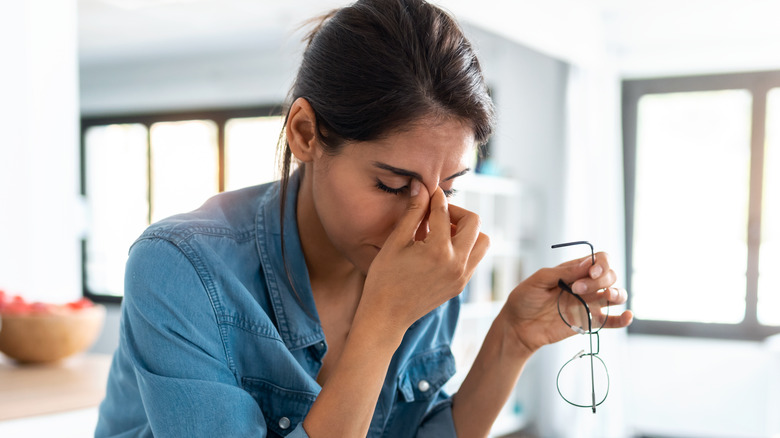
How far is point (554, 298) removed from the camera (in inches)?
41.8

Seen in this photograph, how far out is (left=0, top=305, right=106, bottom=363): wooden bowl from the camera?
155 cm

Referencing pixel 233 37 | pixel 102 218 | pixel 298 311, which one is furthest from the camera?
pixel 102 218

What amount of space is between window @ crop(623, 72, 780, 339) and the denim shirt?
3.63 m

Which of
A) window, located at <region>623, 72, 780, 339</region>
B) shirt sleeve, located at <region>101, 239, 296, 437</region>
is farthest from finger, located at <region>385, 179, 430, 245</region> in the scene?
window, located at <region>623, 72, 780, 339</region>

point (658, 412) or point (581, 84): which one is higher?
point (581, 84)

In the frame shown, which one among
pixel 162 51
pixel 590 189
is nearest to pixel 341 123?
pixel 590 189

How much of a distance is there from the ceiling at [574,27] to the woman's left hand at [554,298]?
7.57 ft

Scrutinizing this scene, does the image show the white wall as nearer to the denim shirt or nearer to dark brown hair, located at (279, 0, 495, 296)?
the denim shirt

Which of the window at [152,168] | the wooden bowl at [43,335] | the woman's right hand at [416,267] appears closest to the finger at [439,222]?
the woman's right hand at [416,267]

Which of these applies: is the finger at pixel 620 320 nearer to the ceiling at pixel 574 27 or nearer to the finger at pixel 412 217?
the finger at pixel 412 217

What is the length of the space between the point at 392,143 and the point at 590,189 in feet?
11.2

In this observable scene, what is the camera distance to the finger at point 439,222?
0.91 metres

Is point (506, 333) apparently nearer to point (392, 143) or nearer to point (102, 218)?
point (392, 143)

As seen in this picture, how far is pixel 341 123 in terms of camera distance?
93 centimetres
